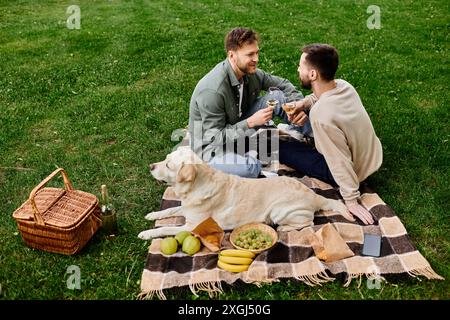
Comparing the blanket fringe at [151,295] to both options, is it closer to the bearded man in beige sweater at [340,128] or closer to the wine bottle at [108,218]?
the wine bottle at [108,218]

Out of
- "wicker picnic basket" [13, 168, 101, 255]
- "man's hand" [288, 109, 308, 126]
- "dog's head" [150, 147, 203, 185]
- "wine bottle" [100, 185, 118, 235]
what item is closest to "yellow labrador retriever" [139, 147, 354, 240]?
"dog's head" [150, 147, 203, 185]

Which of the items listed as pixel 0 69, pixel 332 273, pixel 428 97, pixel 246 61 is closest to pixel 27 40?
pixel 0 69

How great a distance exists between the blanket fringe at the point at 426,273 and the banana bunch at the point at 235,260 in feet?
5.51

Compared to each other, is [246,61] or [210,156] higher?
[246,61]

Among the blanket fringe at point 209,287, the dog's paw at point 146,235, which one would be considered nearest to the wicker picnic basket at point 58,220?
the dog's paw at point 146,235

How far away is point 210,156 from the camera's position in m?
6.61

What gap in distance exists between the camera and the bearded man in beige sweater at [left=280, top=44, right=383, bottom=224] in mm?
6090

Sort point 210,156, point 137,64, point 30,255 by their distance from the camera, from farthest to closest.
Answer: point 137,64 < point 210,156 < point 30,255

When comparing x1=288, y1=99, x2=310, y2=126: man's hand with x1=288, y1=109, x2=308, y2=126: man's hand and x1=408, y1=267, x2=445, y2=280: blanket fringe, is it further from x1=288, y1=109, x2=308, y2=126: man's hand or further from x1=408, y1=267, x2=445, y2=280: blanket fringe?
x1=408, y1=267, x2=445, y2=280: blanket fringe

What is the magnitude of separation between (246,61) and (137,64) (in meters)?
5.48

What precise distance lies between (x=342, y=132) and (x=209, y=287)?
253 cm

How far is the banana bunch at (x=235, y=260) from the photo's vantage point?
5.27m

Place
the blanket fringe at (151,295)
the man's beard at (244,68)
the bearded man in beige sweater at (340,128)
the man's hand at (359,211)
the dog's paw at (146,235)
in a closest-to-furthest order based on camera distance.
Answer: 1. the blanket fringe at (151,295)
2. the dog's paw at (146,235)
3. the man's hand at (359,211)
4. the bearded man in beige sweater at (340,128)
5. the man's beard at (244,68)
